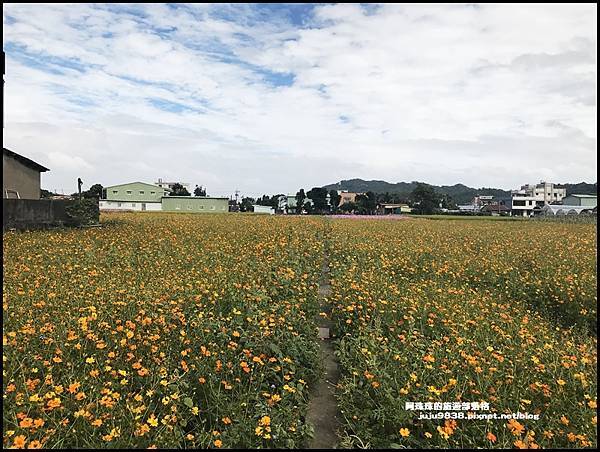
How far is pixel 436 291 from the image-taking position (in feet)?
22.7

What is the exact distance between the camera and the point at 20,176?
1988cm

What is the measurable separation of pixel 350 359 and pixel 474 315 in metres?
2.24

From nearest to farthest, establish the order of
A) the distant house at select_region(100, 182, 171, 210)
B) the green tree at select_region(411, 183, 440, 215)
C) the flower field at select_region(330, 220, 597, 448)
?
the flower field at select_region(330, 220, 597, 448) < the green tree at select_region(411, 183, 440, 215) < the distant house at select_region(100, 182, 171, 210)

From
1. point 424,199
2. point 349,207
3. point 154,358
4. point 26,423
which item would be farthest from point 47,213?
point 349,207

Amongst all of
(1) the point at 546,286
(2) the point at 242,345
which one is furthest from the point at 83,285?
(1) the point at 546,286

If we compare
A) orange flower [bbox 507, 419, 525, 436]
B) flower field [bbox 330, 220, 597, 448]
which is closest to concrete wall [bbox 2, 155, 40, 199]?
flower field [bbox 330, 220, 597, 448]

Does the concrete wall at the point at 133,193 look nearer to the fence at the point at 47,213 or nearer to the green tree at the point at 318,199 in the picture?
the green tree at the point at 318,199

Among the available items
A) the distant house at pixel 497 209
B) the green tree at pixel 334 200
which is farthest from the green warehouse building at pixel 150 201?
the distant house at pixel 497 209

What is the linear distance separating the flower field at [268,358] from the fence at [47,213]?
736 centimetres

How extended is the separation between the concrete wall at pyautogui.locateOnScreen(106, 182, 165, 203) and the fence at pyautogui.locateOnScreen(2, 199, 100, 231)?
5893 centimetres

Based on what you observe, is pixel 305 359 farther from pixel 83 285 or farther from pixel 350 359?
pixel 83 285

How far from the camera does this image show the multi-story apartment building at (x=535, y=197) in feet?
304

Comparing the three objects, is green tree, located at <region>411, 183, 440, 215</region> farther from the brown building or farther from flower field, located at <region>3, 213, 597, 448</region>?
flower field, located at <region>3, 213, 597, 448</region>

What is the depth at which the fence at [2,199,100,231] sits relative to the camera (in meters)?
13.6
